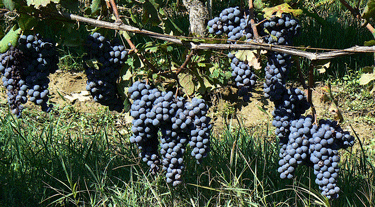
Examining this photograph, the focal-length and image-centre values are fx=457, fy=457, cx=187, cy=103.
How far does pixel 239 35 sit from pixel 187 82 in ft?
0.99

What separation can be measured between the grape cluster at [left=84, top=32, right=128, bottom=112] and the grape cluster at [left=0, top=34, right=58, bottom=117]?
17 centimetres

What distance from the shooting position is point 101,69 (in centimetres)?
189

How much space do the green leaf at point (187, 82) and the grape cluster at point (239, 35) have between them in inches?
7.7

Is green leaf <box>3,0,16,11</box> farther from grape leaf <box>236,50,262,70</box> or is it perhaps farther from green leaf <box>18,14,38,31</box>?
grape leaf <box>236,50,262,70</box>

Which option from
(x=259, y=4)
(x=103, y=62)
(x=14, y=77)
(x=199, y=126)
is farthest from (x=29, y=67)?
(x=259, y=4)

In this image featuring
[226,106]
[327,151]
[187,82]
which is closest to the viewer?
[327,151]

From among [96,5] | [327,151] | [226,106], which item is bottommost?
[226,106]

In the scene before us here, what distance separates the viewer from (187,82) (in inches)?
78.0

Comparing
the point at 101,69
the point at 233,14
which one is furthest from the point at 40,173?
the point at 233,14

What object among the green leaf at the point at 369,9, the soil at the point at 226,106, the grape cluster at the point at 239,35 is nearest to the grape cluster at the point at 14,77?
the grape cluster at the point at 239,35

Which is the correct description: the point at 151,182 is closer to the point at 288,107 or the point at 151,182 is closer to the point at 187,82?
the point at 187,82

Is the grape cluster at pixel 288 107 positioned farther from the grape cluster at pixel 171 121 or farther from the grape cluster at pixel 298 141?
the grape cluster at pixel 171 121

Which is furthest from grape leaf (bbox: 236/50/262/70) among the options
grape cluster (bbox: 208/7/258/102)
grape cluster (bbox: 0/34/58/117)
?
grape cluster (bbox: 0/34/58/117)

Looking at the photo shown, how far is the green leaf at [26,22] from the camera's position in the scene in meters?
1.74
